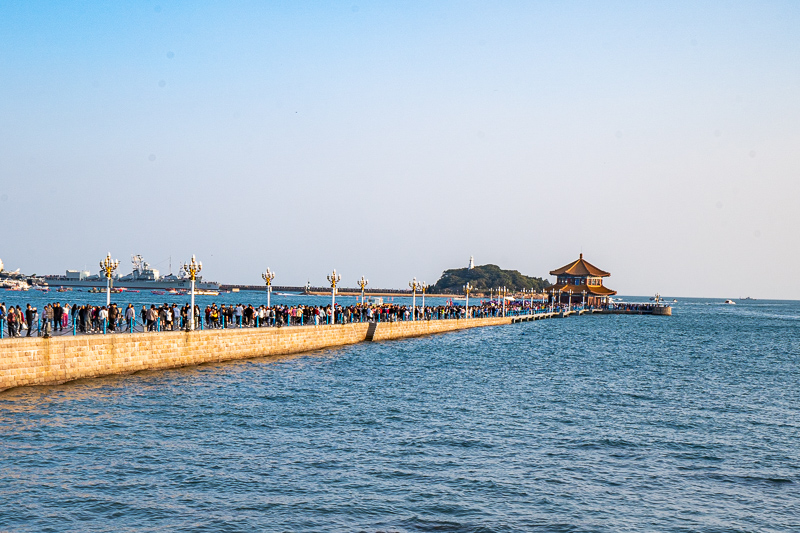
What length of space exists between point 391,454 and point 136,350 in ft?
Answer: 54.6

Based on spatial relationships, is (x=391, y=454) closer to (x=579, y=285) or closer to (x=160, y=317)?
(x=160, y=317)

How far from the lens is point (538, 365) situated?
44.8 metres

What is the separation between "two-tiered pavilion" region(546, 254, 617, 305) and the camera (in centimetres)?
14850

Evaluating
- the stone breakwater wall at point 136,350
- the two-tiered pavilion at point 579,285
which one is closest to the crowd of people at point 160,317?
the stone breakwater wall at point 136,350

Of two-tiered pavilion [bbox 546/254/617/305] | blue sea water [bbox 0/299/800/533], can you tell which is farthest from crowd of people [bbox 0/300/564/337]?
two-tiered pavilion [bbox 546/254/617/305]

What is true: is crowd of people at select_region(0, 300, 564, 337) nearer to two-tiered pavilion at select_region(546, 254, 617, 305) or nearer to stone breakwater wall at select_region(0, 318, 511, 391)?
stone breakwater wall at select_region(0, 318, 511, 391)

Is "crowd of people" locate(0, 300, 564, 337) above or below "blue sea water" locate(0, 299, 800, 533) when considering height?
above

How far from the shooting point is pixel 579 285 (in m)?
149

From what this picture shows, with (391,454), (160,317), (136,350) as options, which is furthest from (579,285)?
(391,454)

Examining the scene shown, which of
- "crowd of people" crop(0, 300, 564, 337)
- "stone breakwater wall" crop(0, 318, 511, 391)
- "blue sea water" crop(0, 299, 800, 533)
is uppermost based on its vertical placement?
"crowd of people" crop(0, 300, 564, 337)

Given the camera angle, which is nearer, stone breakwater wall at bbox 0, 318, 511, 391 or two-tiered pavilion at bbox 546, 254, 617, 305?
stone breakwater wall at bbox 0, 318, 511, 391

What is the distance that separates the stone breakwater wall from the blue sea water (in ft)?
2.57

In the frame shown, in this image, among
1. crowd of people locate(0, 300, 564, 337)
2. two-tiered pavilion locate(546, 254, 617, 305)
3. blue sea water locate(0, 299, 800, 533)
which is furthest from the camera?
two-tiered pavilion locate(546, 254, 617, 305)

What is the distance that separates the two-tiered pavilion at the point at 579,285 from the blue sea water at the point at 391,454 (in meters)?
114
